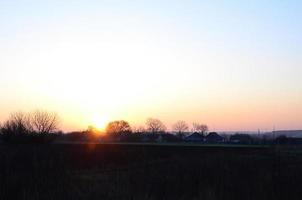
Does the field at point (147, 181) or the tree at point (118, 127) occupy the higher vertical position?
the tree at point (118, 127)

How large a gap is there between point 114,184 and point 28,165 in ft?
9.28

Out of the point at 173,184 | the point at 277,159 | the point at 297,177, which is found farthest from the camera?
the point at 277,159

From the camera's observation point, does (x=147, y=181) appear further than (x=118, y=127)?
No

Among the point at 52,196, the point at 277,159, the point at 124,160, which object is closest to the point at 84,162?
the point at 124,160

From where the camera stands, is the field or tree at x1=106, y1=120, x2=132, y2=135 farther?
tree at x1=106, y1=120, x2=132, y2=135

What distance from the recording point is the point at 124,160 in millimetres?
47625

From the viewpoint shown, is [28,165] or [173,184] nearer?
[28,165]

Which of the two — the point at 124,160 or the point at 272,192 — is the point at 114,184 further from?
the point at 124,160

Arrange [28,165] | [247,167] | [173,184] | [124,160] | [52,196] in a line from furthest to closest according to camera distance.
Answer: [124,160] → [247,167] → [173,184] → [28,165] → [52,196]

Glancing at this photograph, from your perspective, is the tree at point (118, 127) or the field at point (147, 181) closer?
the field at point (147, 181)

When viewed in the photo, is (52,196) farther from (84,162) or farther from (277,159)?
(84,162)

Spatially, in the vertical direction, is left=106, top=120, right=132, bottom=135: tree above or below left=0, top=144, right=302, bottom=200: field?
above

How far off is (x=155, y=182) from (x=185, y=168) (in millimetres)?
3055

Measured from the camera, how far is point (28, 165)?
687 inches
